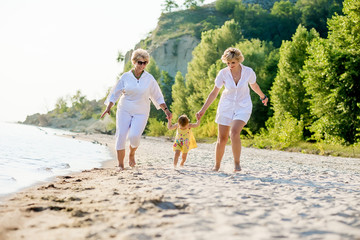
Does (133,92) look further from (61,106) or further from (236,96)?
(61,106)

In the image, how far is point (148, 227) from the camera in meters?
3.08

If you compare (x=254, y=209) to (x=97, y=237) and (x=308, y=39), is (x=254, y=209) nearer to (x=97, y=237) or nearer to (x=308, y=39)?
(x=97, y=237)

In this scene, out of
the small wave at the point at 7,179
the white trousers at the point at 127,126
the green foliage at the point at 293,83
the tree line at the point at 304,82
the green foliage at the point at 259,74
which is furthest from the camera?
the green foliage at the point at 259,74

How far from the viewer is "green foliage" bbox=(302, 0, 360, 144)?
18.6 m

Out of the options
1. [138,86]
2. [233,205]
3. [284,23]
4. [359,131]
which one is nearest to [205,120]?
[359,131]

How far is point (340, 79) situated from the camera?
18.4 m

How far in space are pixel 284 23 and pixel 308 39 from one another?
5576cm

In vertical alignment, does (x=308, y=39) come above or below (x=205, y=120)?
above

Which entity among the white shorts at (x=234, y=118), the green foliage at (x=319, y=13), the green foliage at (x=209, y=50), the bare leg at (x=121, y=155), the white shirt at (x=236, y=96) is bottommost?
the bare leg at (x=121, y=155)

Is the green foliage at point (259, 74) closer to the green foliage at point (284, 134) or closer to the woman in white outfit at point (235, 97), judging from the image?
the green foliage at point (284, 134)

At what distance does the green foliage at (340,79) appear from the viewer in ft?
60.9

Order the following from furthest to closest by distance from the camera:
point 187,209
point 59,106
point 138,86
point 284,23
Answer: point 59,106 < point 284,23 < point 138,86 < point 187,209

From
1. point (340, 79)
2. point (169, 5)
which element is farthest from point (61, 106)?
→ point (340, 79)

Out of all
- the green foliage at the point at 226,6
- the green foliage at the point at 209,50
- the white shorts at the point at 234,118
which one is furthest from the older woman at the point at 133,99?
the green foliage at the point at 226,6
